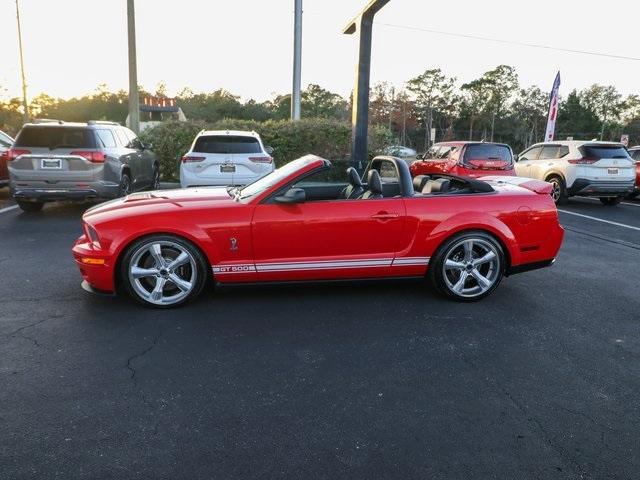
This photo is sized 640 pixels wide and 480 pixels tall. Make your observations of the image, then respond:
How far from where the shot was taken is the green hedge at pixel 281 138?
1527cm

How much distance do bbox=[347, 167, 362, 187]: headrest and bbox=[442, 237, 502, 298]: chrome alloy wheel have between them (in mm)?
1061

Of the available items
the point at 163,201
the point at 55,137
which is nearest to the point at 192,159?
the point at 55,137

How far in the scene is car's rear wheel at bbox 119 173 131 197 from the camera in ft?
31.7

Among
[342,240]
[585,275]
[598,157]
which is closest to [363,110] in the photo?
[598,157]

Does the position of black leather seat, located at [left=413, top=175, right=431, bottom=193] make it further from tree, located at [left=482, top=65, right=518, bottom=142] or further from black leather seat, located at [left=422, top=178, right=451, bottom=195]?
tree, located at [left=482, top=65, right=518, bottom=142]

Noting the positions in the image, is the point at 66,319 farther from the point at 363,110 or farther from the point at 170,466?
the point at 363,110

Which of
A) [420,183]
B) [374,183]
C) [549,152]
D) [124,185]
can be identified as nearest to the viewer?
[374,183]

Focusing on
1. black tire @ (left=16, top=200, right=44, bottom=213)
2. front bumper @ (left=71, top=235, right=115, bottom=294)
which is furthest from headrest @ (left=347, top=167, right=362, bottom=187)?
black tire @ (left=16, top=200, right=44, bottom=213)

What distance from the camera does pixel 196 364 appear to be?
3506 millimetres

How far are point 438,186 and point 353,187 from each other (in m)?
0.83

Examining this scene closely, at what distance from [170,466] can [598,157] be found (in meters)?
12.8

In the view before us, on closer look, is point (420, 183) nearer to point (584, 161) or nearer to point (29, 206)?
point (29, 206)

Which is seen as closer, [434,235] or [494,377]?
[494,377]

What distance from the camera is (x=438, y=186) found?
5039 millimetres
